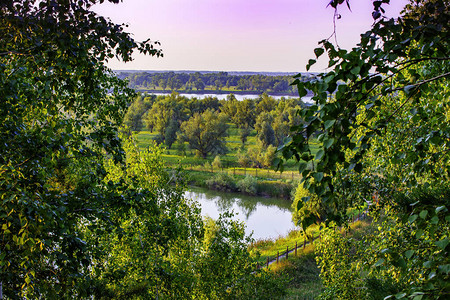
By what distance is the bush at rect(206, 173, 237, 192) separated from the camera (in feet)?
131

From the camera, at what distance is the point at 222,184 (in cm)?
4006

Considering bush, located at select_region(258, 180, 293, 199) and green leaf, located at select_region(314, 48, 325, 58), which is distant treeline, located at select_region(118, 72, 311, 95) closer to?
bush, located at select_region(258, 180, 293, 199)

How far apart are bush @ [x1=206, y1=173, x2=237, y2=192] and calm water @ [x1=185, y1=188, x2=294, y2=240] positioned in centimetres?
117

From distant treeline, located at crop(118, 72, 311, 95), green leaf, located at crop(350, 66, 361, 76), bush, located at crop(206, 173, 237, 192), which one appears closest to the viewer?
green leaf, located at crop(350, 66, 361, 76)

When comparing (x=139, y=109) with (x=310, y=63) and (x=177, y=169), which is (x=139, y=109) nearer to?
(x=177, y=169)

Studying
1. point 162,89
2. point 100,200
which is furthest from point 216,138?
point 162,89

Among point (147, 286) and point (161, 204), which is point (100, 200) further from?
point (161, 204)

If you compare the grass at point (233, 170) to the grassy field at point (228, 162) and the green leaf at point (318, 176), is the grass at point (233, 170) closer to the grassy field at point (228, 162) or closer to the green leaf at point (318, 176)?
the grassy field at point (228, 162)

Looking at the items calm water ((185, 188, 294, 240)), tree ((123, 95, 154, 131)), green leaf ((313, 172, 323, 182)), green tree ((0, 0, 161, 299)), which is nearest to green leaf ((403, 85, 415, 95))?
green leaf ((313, 172, 323, 182))

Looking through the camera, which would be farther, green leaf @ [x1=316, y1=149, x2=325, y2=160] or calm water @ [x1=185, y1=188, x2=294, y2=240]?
calm water @ [x1=185, y1=188, x2=294, y2=240]

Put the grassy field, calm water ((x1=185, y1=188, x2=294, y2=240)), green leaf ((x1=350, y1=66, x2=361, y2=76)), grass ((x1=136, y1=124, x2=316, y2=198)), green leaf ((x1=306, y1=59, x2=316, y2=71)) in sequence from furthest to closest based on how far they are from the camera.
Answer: the grassy field → grass ((x1=136, y1=124, x2=316, y2=198)) → calm water ((x1=185, y1=188, x2=294, y2=240)) → green leaf ((x1=306, y1=59, x2=316, y2=71)) → green leaf ((x1=350, y1=66, x2=361, y2=76))

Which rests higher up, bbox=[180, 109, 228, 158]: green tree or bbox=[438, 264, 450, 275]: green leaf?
bbox=[438, 264, 450, 275]: green leaf

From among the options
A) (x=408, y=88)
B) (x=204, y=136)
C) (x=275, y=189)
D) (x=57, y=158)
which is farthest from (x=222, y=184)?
(x=408, y=88)

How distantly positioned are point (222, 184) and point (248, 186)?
306cm
